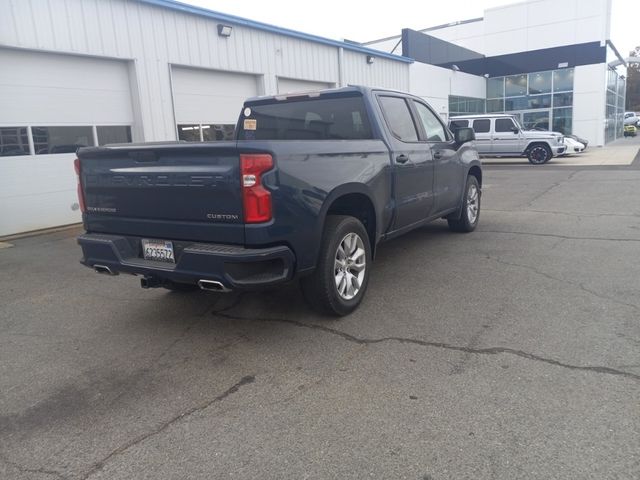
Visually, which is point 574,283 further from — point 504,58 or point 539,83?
point 504,58

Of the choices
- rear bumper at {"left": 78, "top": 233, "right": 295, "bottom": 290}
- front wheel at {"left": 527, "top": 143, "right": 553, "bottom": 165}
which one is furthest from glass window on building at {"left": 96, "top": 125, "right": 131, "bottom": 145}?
front wheel at {"left": 527, "top": 143, "right": 553, "bottom": 165}

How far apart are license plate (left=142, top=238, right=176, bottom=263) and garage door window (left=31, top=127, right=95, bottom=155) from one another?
673 cm

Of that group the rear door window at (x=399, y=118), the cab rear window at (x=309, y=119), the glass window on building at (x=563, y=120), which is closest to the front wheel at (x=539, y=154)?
the glass window on building at (x=563, y=120)

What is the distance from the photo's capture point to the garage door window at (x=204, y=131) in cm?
1177

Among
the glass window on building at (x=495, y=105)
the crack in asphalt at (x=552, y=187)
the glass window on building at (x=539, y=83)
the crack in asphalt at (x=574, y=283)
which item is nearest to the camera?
the crack in asphalt at (x=574, y=283)

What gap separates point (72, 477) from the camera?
8.39 ft

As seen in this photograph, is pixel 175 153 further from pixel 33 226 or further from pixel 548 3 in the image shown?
pixel 548 3

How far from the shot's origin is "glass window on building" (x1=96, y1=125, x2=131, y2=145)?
10320 millimetres

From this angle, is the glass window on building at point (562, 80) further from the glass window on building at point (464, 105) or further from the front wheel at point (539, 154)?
→ the front wheel at point (539, 154)

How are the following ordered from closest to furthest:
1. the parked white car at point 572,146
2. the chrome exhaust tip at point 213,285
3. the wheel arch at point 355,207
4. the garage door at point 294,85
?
the chrome exhaust tip at point 213,285, the wheel arch at point 355,207, the garage door at point 294,85, the parked white car at point 572,146

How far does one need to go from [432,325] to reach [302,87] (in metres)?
12.2

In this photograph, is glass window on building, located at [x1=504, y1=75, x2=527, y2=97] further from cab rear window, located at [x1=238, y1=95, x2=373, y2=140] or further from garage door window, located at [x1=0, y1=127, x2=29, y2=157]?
cab rear window, located at [x1=238, y1=95, x2=373, y2=140]

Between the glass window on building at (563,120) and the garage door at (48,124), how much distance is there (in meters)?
28.4

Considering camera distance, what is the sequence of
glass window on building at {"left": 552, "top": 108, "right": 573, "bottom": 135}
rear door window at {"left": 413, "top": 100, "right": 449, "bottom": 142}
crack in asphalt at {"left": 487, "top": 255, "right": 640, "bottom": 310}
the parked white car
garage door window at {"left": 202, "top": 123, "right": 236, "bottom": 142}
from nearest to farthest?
crack in asphalt at {"left": 487, "top": 255, "right": 640, "bottom": 310} < rear door window at {"left": 413, "top": 100, "right": 449, "bottom": 142} < garage door window at {"left": 202, "top": 123, "right": 236, "bottom": 142} < the parked white car < glass window on building at {"left": 552, "top": 108, "right": 573, "bottom": 135}
